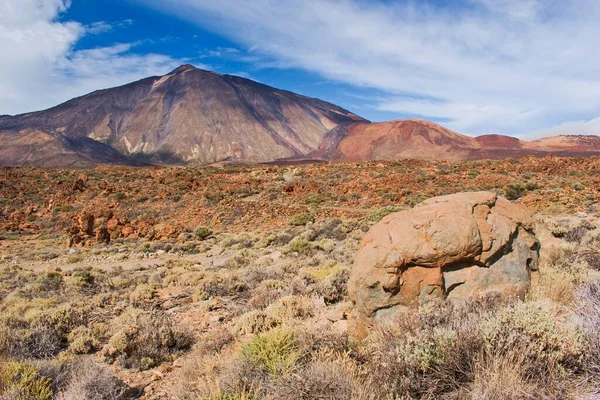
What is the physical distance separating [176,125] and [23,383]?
138017 mm

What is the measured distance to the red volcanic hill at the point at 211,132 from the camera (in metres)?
74.9

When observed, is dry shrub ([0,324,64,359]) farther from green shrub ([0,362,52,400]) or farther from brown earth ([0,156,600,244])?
brown earth ([0,156,600,244])

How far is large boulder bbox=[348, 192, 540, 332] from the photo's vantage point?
4.34 metres

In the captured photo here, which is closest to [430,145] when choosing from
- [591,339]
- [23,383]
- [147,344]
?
[147,344]

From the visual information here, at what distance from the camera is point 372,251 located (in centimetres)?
480

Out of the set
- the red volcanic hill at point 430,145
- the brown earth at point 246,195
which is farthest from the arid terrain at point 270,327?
the red volcanic hill at point 430,145

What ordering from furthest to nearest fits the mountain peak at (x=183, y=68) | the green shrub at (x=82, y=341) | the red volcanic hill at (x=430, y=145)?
the mountain peak at (x=183, y=68)
the red volcanic hill at (x=430, y=145)
the green shrub at (x=82, y=341)

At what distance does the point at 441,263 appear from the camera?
436 centimetres

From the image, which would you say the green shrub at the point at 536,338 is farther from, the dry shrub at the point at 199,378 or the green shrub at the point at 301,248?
the green shrub at the point at 301,248

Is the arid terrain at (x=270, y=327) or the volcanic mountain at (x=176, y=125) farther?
the volcanic mountain at (x=176, y=125)

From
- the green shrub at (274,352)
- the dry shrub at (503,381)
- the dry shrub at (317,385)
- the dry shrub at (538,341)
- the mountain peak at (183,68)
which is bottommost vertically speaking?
the green shrub at (274,352)

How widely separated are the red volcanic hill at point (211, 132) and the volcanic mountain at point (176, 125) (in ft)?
1.15

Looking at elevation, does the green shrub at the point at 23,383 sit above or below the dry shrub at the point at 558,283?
below

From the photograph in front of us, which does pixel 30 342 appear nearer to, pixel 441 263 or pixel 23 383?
pixel 23 383
